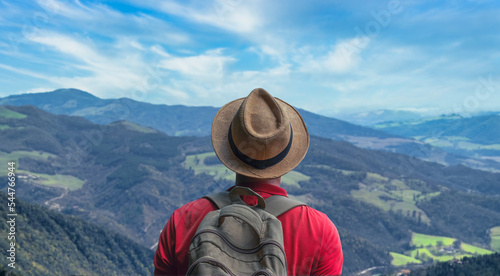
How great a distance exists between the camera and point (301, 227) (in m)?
3.74

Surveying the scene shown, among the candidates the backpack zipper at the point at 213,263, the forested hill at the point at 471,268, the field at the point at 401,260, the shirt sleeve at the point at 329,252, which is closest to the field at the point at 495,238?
the field at the point at 401,260

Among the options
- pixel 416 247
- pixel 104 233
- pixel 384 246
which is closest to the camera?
pixel 104 233

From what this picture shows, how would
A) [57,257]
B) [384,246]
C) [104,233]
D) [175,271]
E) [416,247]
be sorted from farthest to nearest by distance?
[384,246]
[416,247]
[104,233]
[57,257]
[175,271]

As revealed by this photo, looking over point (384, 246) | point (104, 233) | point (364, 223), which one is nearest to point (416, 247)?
point (384, 246)

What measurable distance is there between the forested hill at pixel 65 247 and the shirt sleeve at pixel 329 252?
61.6 metres

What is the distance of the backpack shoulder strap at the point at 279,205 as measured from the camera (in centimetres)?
373

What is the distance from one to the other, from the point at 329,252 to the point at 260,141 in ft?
4.13

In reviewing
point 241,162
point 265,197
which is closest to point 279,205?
point 265,197

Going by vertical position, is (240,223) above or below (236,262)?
above

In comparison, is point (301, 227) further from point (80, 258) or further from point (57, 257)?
point (80, 258)

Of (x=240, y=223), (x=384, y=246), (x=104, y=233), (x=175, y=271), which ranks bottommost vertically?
(x=384, y=246)

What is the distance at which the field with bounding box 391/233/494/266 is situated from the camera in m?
143

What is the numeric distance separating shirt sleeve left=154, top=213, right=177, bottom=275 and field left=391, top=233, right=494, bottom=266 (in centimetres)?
15154

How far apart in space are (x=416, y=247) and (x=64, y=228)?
438ft
